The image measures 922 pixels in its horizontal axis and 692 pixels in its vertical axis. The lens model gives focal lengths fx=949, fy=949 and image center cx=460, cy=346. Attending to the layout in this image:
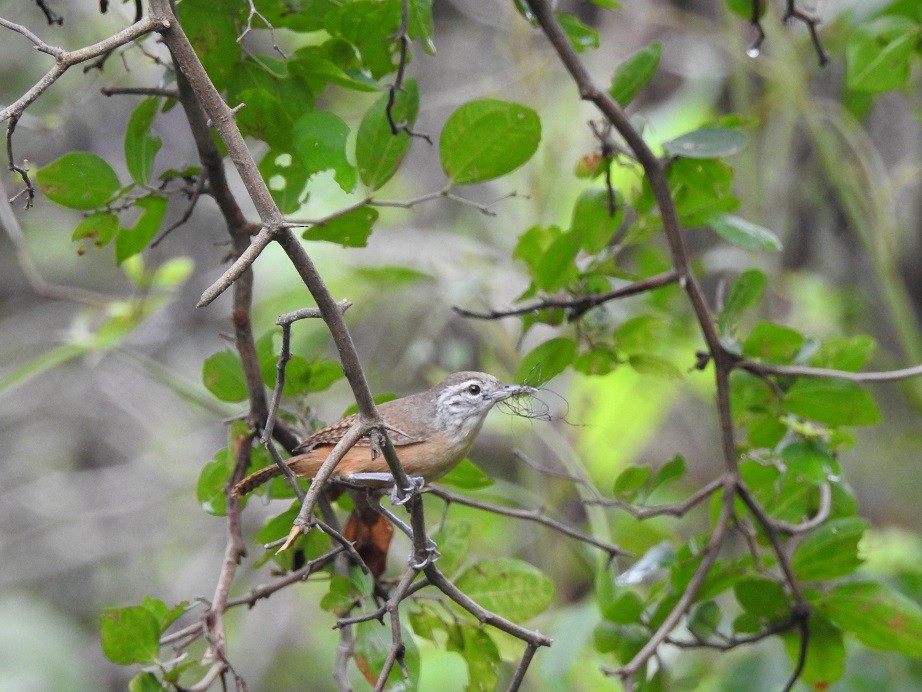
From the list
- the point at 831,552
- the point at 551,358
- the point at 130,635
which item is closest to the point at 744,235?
the point at 551,358

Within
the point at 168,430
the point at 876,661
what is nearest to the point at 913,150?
the point at 876,661

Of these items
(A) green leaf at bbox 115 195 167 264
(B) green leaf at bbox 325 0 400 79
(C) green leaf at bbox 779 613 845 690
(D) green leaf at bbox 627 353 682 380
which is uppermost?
(B) green leaf at bbox 325 0 400 79

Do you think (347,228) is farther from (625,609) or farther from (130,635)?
(625,609)

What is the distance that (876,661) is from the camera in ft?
11.1

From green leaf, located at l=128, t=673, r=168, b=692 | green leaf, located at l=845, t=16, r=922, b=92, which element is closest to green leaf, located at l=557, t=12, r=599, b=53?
green leaf, located at l=845, t=16, r=922, b=92

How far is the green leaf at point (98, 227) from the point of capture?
2184mm

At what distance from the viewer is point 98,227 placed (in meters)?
2.21

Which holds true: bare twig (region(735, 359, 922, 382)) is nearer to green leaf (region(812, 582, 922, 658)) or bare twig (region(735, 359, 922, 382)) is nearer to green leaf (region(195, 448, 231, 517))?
green leaf (region(812, 582, 922, 658))

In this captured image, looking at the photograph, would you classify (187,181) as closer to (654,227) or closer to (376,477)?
(376,477)

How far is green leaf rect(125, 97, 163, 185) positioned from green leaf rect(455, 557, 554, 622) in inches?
48.6

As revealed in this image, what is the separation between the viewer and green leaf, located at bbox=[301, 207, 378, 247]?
2.11 meters

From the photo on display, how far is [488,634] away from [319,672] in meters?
4.66

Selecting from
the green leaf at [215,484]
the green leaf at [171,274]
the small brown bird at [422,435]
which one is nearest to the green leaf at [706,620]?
the small brown bird at [422,435]

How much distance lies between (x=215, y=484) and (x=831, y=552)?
1.57m
